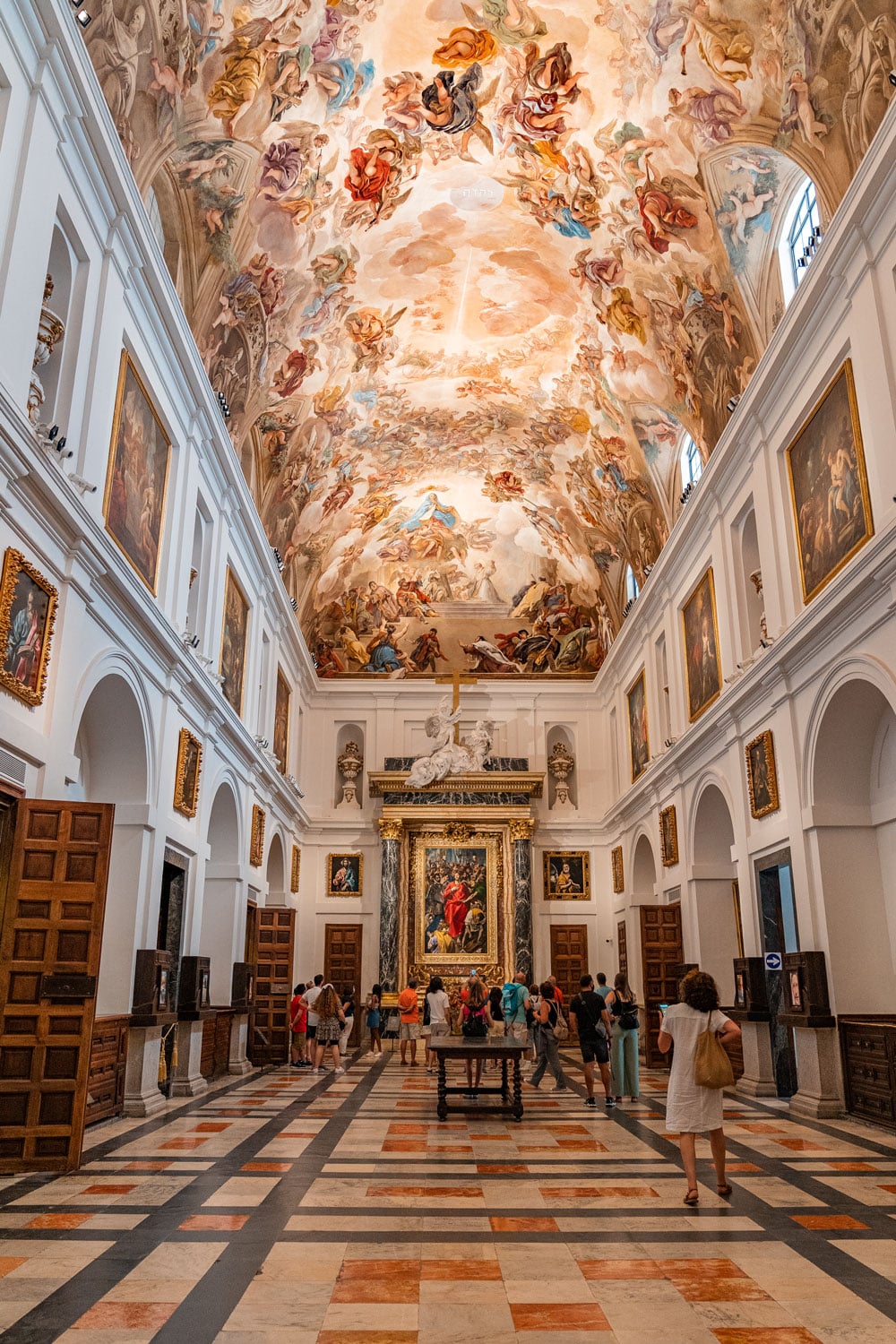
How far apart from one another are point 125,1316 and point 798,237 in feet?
43.4

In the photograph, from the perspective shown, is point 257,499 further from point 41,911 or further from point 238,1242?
point 238,1242

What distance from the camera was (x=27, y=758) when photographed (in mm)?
8711

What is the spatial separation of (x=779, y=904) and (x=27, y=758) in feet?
32.3

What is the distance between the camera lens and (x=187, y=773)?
1425cm

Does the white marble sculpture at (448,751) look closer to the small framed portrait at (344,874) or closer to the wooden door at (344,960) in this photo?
the small framed portrait at (344,874)

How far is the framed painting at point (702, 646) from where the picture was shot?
16.6 m

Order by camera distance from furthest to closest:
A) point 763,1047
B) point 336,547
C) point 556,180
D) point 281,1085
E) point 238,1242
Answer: point 336,547
point 556,180
point 281,1085
point 763,1047
point 238,1242

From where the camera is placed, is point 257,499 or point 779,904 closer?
point 779,904

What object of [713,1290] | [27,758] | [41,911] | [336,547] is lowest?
[713,1290]

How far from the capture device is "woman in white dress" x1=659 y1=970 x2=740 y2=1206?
6.98 m

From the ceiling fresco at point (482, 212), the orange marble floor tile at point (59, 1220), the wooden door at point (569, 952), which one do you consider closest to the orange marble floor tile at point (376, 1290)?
the orange marble floor tile at point (59, 1220)

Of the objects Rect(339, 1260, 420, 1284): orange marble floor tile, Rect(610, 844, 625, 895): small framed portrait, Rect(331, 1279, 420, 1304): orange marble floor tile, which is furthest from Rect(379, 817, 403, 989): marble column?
Rect(331, 1279, 420, 1304): orange marble floor tile

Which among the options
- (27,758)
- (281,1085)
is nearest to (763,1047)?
(281,1085)

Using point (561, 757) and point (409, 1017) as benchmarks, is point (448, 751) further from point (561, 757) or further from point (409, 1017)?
point (409, 1017)
